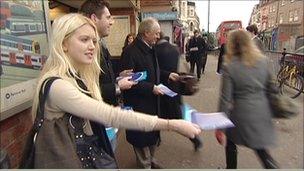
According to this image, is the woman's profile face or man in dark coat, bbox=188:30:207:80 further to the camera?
man in dark coat, bbox=188:30:207:80

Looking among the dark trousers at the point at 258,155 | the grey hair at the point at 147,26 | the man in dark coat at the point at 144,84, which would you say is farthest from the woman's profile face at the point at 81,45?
the dark trousers at the point at 258,155

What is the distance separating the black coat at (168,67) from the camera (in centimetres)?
513

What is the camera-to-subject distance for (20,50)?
105 inches

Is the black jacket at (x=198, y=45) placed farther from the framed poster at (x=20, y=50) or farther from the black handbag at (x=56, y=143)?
the black handbag at (x=56, y=143)

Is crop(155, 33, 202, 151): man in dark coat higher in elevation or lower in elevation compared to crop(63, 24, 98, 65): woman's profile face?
lower

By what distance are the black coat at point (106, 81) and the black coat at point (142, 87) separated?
0.66 meters

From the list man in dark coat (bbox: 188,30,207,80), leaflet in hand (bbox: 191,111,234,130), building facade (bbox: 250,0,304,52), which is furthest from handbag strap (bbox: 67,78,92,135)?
building facade (bbox: 250,0,304,52)

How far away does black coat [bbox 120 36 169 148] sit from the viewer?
399cm

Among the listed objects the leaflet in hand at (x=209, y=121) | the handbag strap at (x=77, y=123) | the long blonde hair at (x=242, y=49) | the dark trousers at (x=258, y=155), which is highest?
the long blonde hair at (x=242, y=49)

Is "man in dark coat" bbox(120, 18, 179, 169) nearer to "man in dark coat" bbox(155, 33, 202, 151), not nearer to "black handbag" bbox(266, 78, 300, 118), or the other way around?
"man in dark coat" bbox(155, 33, 202, 151)

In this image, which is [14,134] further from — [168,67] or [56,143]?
[168,67]

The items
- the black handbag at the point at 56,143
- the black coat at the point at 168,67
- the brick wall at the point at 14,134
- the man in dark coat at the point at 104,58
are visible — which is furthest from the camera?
the black coat at the point at 168,67

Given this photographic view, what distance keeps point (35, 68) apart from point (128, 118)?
1.45 meters

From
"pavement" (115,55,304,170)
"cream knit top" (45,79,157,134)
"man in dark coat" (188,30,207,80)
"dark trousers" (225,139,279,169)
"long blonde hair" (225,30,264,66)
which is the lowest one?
"pavement" (115,55,304,170)
